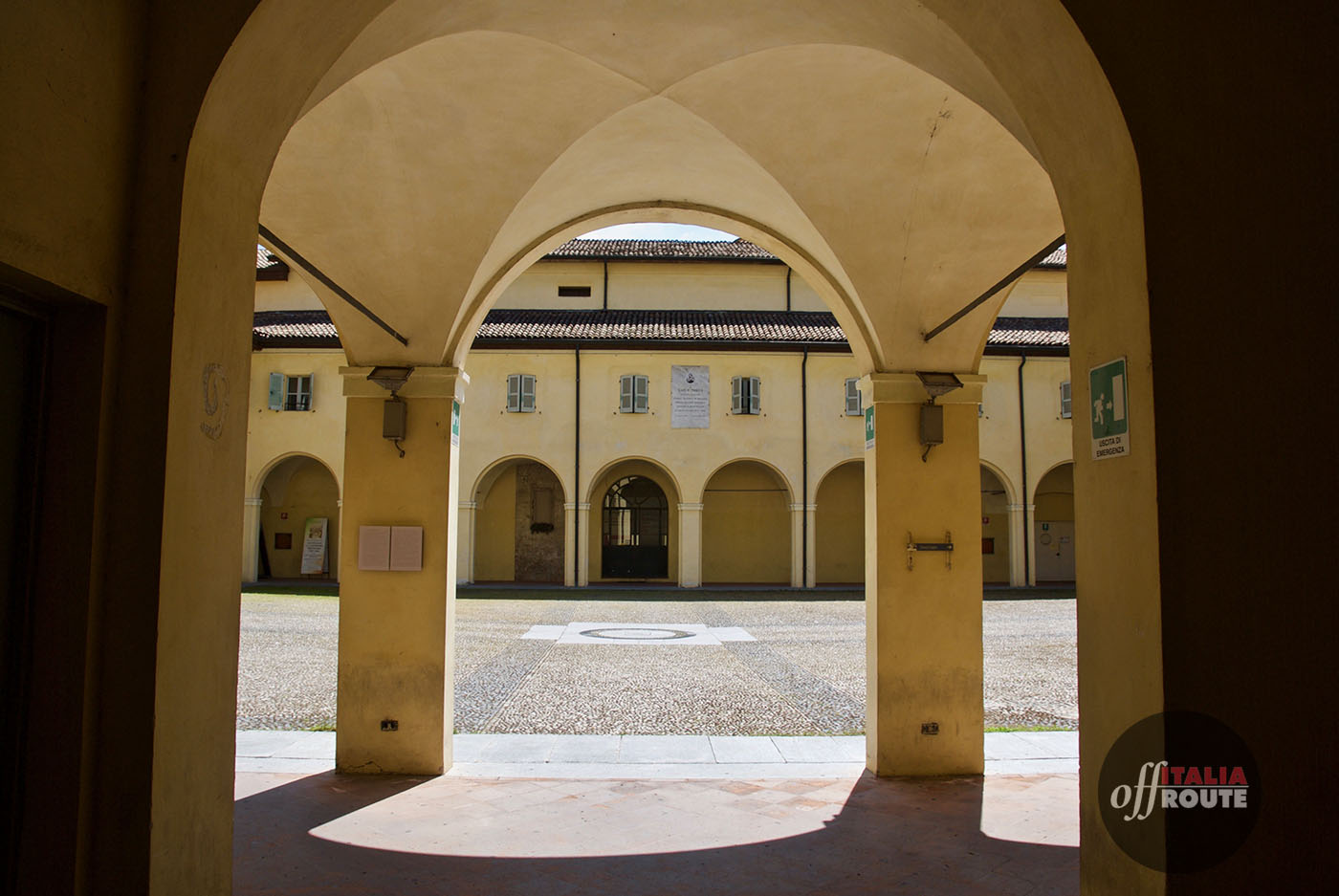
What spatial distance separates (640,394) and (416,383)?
1830cm

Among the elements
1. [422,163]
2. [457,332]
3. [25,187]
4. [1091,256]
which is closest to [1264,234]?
[1091,256]

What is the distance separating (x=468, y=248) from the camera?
632cm

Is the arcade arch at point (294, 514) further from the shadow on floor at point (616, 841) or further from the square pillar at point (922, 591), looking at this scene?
the square pillar at point (922, 591)

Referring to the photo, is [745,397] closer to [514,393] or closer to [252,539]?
[514,393]

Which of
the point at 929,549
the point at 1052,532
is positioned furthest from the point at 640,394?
the point at 929,549

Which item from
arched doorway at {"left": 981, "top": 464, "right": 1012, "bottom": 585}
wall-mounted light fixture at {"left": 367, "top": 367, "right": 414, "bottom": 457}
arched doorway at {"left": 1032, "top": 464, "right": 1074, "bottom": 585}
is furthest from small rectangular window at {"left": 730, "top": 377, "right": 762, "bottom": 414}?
wall-mounted light fixture at {"left": 367, "top": 367, "right": 414, "bottom": 457}

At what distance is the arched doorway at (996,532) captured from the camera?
27.3m

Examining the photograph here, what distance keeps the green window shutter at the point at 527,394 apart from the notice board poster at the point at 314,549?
7.79 metres

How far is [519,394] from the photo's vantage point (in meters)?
24.9

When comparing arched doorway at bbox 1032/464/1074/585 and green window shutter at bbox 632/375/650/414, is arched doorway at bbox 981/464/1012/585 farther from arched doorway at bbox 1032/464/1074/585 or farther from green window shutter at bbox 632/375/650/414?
green window shutter at bbox 632/375/650/414

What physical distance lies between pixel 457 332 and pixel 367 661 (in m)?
2.63

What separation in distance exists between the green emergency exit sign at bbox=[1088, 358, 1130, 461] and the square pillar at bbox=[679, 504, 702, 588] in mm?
A: 22328

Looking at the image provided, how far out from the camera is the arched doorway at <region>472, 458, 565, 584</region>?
27000mm

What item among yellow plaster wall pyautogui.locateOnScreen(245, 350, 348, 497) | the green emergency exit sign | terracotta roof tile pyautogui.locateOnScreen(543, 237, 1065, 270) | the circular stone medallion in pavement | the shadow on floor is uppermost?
terracotta roof tile pyautogui.locateOnScreen(543, 237, 1065, 270)
